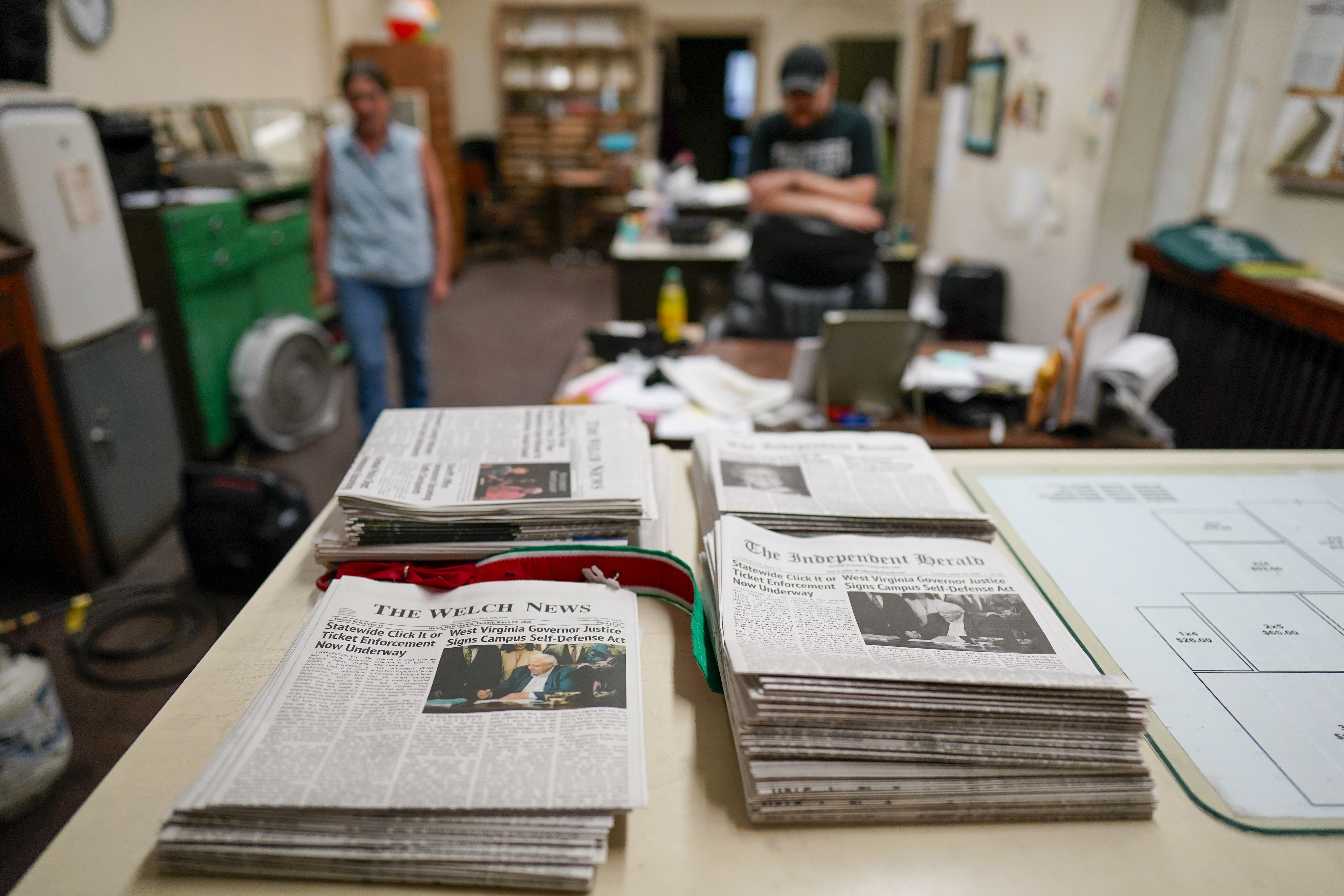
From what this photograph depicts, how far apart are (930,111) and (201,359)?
5586mm

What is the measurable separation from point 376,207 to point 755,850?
9.11 ft

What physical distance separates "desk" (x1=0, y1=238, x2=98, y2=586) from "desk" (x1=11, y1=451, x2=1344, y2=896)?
1936 millimetres

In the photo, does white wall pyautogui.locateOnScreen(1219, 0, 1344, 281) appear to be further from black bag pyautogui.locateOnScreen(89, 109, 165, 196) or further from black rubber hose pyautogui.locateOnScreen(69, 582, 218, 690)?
black bag pyautogui.locateOnScreen(89, 109, 165, 196)

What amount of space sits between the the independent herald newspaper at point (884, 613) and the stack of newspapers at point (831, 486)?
0.03 meters

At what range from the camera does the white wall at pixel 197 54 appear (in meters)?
3.34

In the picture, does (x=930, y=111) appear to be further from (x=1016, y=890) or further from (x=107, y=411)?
(x=1016, y=890)

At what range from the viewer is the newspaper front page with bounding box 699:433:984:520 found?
0.94 m

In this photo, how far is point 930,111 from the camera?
643cm

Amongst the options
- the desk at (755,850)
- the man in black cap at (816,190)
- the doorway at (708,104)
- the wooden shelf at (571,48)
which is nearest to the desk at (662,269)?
the man in black cap at (816,190)

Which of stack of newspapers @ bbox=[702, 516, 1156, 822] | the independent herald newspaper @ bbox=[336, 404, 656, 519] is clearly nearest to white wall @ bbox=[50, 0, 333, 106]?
the independent herald newspaper @ bbox=[336, 404, 656, 519]

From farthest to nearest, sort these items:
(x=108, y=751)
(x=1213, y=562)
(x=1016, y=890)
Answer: (x=108, y=751)
(x=1213, y=562)
(x=1016, y=890)


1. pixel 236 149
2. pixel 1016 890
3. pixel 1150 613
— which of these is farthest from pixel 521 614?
pixel 236 149

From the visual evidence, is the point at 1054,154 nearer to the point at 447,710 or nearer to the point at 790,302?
the point at 790,302

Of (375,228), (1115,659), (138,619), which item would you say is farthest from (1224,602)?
(375,228)
